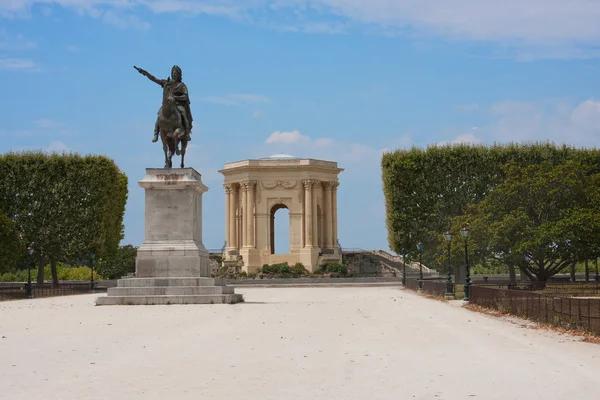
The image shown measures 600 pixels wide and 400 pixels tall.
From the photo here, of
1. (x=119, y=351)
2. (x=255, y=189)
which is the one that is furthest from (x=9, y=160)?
(x=119, y=351)

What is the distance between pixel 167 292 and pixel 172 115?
6510 millimetres

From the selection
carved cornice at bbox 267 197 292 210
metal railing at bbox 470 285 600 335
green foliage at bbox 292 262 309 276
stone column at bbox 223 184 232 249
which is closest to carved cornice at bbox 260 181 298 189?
carved cornice at bbox 267 197 292 210

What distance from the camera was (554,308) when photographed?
70.4 ft

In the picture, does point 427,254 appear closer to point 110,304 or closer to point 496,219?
point 496,219

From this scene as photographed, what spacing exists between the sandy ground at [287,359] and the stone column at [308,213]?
6390 centimetres

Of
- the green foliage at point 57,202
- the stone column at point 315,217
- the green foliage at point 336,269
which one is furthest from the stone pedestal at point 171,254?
the stone column at point 315,217

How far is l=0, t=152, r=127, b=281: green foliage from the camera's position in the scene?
202 feet

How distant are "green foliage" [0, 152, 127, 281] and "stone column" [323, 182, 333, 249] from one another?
31.2 metres

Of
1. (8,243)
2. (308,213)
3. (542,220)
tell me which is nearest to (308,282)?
(308,213)

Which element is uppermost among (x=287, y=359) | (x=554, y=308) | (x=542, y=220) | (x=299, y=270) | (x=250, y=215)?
(x=250, y=215)

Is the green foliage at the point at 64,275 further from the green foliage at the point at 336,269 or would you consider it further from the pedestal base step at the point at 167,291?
the pedestal base step at the point at 167,291

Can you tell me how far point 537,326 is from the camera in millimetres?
21609

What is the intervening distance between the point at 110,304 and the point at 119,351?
1481 cm

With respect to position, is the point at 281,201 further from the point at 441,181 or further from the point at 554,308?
the point at 554,308
